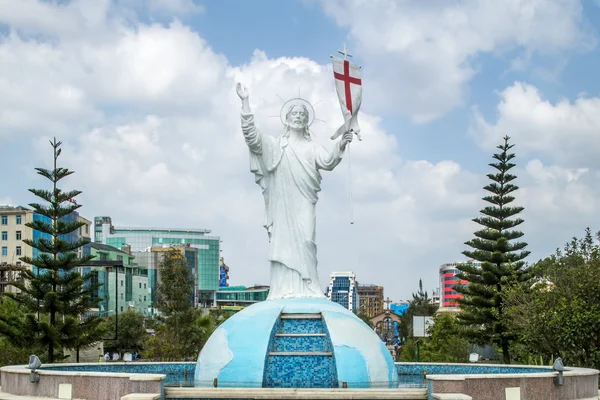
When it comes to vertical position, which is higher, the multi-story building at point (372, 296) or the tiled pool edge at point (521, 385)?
the multi-story building at point (372, 296)

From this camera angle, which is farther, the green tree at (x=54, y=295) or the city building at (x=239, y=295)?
the city building at (x=239, y=295)

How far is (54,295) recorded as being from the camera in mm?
28609

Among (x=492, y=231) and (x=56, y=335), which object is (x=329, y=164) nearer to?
(x=56, y=335)

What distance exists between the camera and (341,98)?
1862cm

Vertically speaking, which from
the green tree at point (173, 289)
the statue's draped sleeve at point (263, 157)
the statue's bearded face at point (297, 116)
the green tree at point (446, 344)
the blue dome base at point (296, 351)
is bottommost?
the green tree at point (446, 344)

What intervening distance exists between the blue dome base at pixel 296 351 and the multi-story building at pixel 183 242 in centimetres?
9075

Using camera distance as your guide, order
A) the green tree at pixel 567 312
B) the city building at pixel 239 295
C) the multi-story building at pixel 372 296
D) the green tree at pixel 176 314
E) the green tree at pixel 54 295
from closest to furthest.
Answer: the green tree at pixel 567 312
the green tree at pixel 54 295
the green tree at pixel 176 314
the city building at pixel 239 295
the multi-story building at pixel 372 296

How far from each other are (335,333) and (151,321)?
1234 inches

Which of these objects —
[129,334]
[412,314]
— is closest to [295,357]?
[129,334]

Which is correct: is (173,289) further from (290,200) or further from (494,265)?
(290,200)

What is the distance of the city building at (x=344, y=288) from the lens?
147 m

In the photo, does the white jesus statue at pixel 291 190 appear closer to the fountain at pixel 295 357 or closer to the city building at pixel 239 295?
the fountain at pixel 295 357

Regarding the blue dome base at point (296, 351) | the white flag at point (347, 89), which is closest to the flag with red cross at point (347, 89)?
the white flag at point (347, 89)

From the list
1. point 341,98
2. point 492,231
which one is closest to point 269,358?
point 341,98
